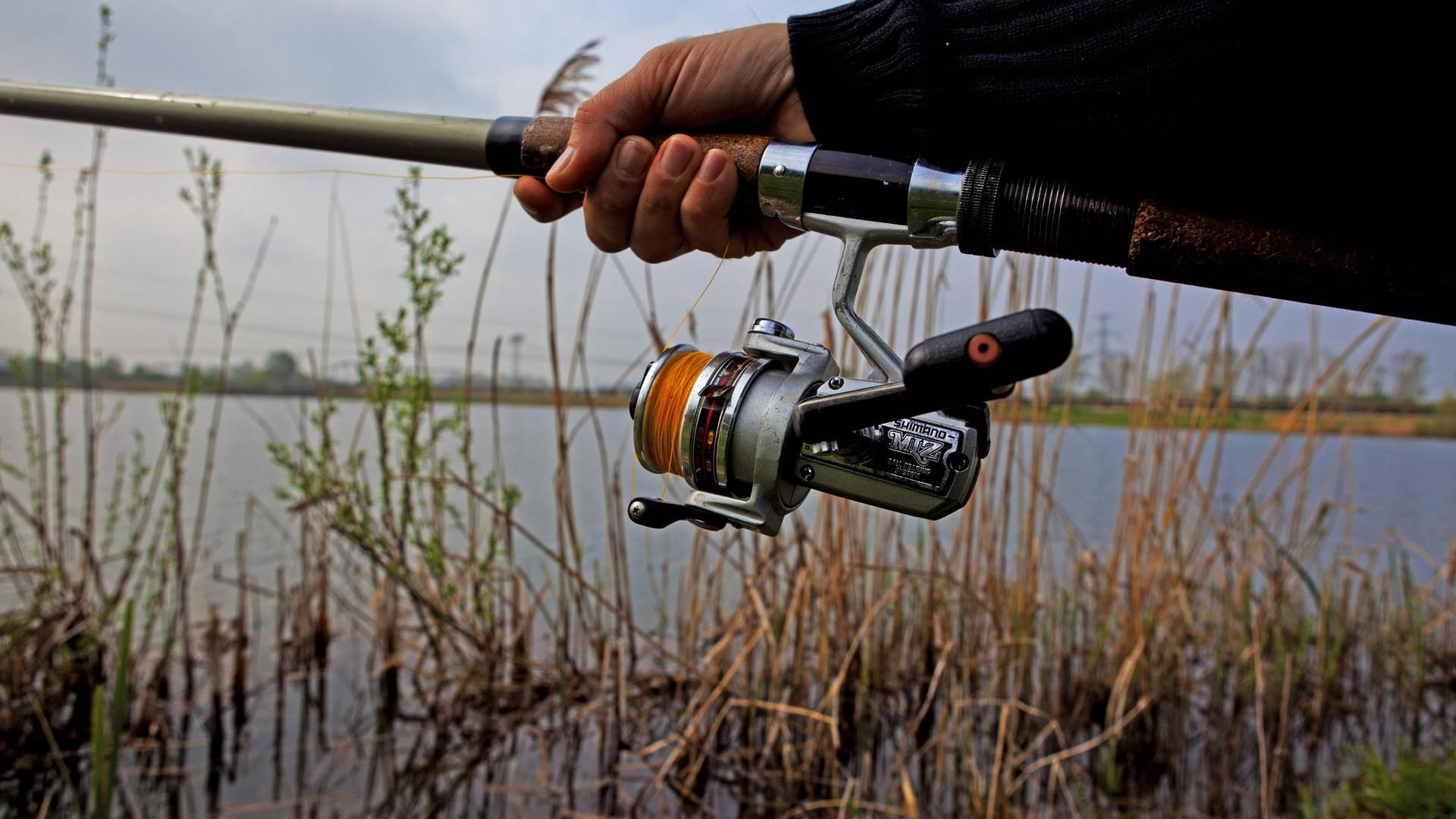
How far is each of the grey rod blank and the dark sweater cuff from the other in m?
0.50

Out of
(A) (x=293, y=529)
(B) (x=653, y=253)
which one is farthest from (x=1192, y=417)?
(A) (x=293, y=529)

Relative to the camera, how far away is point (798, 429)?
0.90 metres

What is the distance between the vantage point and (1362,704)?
3.47 meters

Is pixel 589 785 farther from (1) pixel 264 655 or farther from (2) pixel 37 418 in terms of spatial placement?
(2) pixel 37 418

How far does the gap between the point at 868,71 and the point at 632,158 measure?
0.40 metres

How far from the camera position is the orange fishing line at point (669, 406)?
3.47 feet

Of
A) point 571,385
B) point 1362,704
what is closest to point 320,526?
point 571,385

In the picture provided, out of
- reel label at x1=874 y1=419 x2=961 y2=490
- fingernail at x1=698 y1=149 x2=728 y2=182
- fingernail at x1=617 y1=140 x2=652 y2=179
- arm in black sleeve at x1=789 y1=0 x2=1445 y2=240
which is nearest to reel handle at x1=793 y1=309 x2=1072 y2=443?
reel label at x1=874 y1=419 x2=961 y2=490

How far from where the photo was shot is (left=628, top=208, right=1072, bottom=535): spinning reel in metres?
0.93

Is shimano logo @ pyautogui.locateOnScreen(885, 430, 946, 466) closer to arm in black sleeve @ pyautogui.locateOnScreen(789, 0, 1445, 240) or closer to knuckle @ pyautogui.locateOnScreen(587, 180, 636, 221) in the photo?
arm in black sleeve @ pyautogui.locateOnScreen(789, 0, 1445, 240)

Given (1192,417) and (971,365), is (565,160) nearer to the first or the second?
(971,365)

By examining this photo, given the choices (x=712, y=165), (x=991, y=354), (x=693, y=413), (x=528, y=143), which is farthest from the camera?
(x=528, y=143)

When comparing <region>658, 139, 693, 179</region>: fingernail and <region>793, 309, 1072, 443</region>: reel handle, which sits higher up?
<region>658, 139, 693, 179</region>: fingernail

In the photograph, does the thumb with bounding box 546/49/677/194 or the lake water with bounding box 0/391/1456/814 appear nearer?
the thumb with bounding box 546/49/677/194
